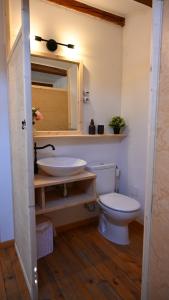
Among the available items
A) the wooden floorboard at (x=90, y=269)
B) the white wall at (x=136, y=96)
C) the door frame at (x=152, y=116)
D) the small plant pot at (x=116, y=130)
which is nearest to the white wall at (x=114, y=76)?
the white wall at (x=136, y=96)

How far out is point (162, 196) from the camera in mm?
821

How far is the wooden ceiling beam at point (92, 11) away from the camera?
2051 mm

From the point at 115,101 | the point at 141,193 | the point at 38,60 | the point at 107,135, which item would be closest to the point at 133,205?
the point at 141,193

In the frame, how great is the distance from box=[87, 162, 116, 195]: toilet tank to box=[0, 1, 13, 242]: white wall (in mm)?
875

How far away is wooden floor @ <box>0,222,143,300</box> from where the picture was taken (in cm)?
149

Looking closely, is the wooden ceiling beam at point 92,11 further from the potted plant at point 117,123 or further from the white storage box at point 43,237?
the white storage box at point 43,237

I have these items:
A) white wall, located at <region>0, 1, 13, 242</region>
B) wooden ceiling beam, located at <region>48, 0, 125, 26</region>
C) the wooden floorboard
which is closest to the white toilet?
the wooden floorboard

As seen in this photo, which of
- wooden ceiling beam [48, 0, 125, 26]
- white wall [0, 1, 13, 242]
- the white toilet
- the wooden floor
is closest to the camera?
the wooden floor

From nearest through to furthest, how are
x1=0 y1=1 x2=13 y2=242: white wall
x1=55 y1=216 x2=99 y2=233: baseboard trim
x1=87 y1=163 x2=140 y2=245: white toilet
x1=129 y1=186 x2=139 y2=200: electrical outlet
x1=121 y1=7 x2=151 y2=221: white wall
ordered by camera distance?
x1=0 y1=1 x2=13 y2=242: white wall < x1=87 y1=163 x2=140 y2=245: white toilet < x1=121 y1=7 x2=151 y2=221: white wall < x1=55 y1=216 x2=99 y2=233: baseboard trim < x1=129 y1=186 x2=139 y2=200: electrical outlet

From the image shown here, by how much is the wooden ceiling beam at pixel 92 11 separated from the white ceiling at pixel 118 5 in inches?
1.5

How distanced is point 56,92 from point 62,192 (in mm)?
1063

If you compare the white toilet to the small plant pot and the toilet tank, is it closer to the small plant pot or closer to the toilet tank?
the toilet tank

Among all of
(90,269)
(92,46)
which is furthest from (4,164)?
(92,46)

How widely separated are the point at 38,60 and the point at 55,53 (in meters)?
0.20
